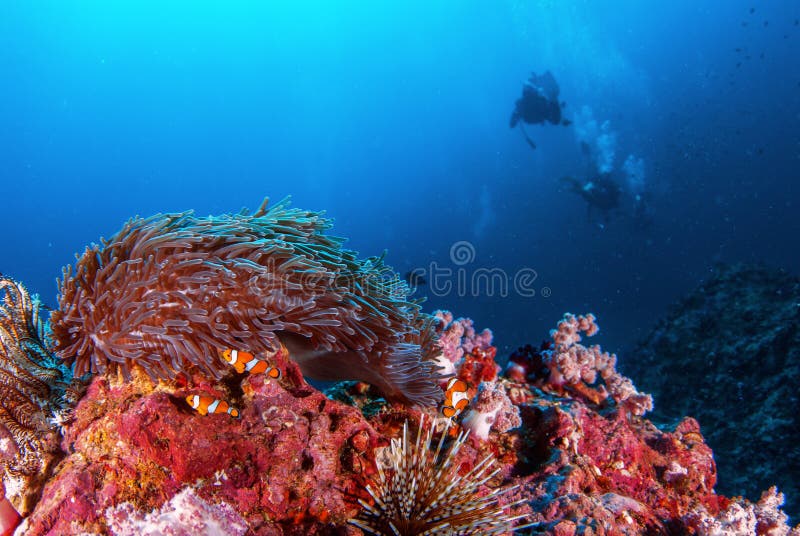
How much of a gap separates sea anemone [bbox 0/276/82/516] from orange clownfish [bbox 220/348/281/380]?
1.02m

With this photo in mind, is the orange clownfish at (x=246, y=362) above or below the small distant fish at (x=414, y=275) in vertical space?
below

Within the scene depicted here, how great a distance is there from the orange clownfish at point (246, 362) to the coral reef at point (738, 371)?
9766 millimetres

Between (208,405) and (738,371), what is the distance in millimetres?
13268

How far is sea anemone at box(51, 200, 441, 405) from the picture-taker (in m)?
2.65

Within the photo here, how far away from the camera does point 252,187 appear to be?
110 meters

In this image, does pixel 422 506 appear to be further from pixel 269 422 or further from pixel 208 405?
pixel 208 405

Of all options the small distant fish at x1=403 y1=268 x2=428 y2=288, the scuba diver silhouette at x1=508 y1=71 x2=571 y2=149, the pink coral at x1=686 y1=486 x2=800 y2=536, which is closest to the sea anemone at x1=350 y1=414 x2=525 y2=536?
the pink coral at x1=686 y1=486 x2=800 y2=536

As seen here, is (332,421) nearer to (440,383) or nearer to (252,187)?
(440,383)

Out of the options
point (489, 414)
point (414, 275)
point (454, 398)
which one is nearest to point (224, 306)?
point (454, 398)

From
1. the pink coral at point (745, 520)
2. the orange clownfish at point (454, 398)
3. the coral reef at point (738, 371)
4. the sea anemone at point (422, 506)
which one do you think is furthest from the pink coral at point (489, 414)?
the coral reef at point (738, 371)

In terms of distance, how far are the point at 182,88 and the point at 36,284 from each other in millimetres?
67942

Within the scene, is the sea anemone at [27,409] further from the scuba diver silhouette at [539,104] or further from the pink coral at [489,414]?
the scuba diver silhouette at [539,104]

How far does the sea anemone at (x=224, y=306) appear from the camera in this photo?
265cm

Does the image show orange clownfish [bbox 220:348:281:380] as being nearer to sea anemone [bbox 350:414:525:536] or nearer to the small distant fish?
sea anemone [bbox 350:414:525:536]
